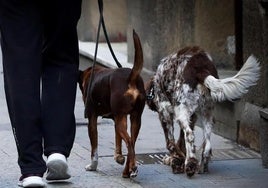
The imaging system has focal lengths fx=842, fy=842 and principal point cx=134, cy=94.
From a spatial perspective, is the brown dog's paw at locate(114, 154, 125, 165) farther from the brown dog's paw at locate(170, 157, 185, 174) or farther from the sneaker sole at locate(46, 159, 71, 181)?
the sneaker sole at locate(46, 159, 71, 181)

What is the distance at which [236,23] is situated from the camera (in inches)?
390

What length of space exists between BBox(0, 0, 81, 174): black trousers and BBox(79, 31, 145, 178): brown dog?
535mm

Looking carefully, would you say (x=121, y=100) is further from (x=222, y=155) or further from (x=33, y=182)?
(x=222, y=155)

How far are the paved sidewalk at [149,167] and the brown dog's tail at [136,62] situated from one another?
29.4 inches

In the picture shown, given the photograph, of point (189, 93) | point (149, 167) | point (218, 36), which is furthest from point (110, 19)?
point (189, 93)

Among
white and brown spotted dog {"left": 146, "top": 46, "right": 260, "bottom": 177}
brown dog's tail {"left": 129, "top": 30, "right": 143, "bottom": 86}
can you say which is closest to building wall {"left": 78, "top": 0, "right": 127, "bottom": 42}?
white and brown spotted dog {"left": 146, "top": 46, "right": 260, "bottom": 177}

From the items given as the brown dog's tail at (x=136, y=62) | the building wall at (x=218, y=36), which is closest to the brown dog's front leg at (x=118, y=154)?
the brown dog's tail at (x=136, y=62)

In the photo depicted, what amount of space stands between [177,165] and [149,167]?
32cm

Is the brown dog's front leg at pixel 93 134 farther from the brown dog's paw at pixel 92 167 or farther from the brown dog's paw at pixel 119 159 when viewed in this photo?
the brown dog's paw at pixel 119 159

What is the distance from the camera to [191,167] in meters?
6.39

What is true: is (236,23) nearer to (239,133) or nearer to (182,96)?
(239,133)

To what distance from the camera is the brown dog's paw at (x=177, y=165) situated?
6567 mm

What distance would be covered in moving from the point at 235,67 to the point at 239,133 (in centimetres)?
206

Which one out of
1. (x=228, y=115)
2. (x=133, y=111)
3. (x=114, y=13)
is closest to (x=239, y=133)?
(x=228, y=115)
